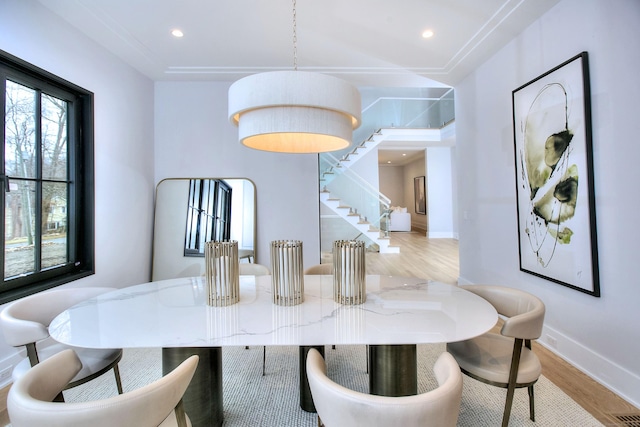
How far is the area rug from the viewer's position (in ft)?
5.75

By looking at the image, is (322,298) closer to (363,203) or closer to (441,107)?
(363,203)

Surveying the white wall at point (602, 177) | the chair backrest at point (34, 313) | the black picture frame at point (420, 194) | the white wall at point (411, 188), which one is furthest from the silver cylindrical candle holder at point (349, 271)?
the black picture frame at point (420, 194)

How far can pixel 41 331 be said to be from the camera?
140 cm

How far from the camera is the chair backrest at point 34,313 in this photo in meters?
1.40

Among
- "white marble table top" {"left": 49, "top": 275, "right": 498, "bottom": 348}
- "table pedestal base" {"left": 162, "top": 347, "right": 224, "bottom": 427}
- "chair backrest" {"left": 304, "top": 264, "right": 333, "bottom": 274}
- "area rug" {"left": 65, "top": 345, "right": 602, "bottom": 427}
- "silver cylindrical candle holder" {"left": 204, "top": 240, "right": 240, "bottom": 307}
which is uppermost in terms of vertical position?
"silver cylindrical candle holder" {"left": 204, "top": 240, "right": 240, "bottom": 307}

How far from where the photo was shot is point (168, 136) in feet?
12.9

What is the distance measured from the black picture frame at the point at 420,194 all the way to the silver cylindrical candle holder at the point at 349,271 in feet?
30.5

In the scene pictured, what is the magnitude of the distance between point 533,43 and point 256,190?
3.27 meters

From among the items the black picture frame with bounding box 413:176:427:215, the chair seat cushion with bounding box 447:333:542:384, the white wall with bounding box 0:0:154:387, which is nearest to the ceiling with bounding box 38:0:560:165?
the white wall with bounding box 0:0:154:387

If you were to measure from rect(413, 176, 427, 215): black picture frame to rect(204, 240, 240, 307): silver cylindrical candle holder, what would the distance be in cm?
953

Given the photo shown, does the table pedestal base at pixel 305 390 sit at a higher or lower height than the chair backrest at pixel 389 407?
lower

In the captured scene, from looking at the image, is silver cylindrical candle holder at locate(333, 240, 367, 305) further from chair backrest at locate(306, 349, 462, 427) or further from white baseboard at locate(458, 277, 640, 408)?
white baseboard at locate(458, 277, 640, 408)

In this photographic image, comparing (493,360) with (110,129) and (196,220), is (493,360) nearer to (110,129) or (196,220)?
(196,220)

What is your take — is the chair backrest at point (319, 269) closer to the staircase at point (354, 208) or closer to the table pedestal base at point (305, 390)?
the table pedestal base at point (305, 390)
